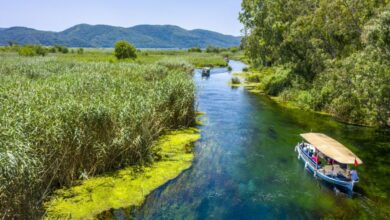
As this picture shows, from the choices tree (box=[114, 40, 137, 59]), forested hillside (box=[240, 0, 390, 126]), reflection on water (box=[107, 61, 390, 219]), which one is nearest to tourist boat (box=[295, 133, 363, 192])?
reflection on water (box=[107, 61, 390, 219])

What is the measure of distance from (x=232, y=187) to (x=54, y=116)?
9817 mm

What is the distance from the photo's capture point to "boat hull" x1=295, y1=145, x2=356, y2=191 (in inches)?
650

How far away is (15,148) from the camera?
10.9 m

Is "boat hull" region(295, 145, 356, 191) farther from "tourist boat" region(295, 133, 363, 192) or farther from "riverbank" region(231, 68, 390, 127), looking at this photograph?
"riverbank" region(231, 68, 390, 127)

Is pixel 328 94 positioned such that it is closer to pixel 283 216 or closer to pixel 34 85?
pixel 283 216

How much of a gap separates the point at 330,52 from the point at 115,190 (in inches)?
1282

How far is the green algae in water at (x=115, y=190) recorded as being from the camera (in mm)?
13414

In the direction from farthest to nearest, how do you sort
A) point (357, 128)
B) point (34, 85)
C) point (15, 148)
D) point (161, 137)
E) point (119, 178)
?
1. point (357, 128)
2. point (161, 137)
3. point (34, 85)
4. point (119, 178)
5. point (15, 148)

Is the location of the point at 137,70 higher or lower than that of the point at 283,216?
higher

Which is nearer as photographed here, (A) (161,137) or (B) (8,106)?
(B) (8,106)

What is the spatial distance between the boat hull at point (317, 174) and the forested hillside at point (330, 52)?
805 cm

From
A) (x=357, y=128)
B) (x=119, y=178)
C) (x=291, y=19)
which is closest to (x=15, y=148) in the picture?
(x=119, y=178)

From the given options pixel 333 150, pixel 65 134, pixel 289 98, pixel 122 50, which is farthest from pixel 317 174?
pixel 122 50

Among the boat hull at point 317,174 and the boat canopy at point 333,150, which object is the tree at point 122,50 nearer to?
the boat hull at point 317,174
